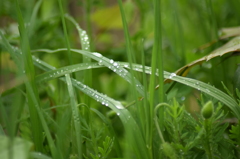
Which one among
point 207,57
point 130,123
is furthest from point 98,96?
point 207,57

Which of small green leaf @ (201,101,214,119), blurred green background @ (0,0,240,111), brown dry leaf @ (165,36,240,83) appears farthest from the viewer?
blurred green background @ (0,0,240,111)

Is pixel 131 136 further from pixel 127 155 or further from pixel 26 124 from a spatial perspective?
pixel 26 124

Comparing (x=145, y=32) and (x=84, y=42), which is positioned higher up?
(x=145, y=32)

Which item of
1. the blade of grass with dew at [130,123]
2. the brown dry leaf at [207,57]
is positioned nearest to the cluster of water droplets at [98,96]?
the blade of grass with dew at [130,123]

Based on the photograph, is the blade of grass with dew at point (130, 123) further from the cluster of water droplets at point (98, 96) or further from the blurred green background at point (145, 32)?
the blurred green background at point (145, 32)

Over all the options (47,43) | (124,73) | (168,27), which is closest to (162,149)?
(124,73)

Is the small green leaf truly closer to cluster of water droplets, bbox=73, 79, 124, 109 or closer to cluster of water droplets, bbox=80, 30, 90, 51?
cluster of water droplets, bbox=73, 79, 124, 109

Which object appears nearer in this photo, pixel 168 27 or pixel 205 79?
pixel 205 79

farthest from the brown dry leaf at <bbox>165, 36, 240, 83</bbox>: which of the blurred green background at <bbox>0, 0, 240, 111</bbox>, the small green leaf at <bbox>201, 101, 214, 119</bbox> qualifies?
the small green leaf at <bbox>201, 101, 214, 119</bbox>

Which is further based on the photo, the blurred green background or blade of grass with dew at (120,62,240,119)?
the blurred green background

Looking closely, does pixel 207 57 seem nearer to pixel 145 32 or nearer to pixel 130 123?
pixel 130 123

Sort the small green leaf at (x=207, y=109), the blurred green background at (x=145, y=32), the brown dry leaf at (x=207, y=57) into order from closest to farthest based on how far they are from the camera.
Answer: the small green leaf at (x=207, y=109) < the brown dry leaf at (x=207, y=57) < the blurred green background at (x=145, y=32)
